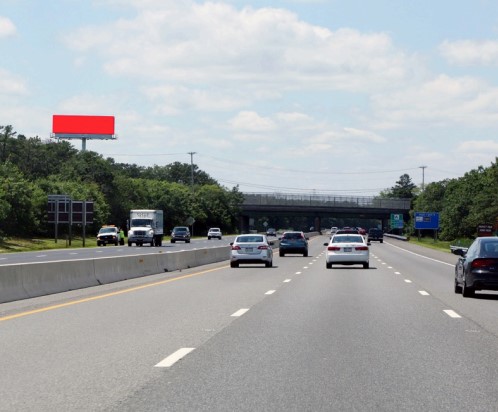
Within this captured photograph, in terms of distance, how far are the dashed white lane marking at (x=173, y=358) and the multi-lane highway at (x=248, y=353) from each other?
0.06ft

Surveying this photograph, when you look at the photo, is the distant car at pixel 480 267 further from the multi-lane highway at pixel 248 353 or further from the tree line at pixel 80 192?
the tree line at pixel 80 192

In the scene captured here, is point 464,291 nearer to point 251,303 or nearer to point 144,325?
point 251,303

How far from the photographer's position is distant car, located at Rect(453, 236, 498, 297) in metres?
20.5

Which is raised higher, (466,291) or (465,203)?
(465,203)

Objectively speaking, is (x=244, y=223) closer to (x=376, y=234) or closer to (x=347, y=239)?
(x=376, y=234)

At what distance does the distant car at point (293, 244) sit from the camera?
53.8 meters

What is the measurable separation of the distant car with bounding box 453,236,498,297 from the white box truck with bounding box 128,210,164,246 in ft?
175

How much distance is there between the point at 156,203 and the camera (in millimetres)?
136375

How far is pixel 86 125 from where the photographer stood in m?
150

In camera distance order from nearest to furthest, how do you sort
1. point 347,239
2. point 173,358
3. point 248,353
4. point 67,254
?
point 173,358
point 248,353
point 347,239
point 67,254

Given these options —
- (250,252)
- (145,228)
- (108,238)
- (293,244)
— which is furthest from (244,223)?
(250,252)

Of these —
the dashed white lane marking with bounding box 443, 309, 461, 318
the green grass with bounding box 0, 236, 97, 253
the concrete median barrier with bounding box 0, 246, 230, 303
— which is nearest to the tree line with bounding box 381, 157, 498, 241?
the green grass with bounding box 0, 236, 97, 253

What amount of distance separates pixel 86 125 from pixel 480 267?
133 m

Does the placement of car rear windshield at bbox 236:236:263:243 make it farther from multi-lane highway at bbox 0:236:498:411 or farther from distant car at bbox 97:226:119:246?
distant car at bbox 97:226:119:246
